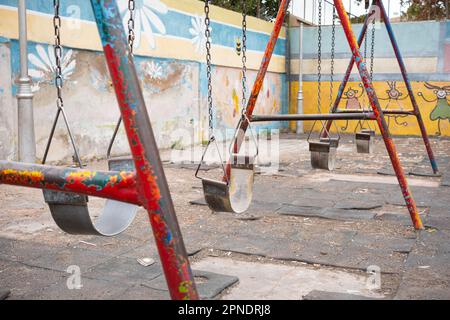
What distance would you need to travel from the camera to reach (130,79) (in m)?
1.51

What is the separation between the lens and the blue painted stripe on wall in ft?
25.0

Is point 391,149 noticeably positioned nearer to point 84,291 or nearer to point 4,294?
point 84,291

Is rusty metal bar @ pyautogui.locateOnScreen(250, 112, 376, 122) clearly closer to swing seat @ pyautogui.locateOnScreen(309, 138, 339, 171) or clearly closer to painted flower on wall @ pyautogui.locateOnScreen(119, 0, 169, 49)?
swing seat @ pyautogui.locateOnScreen(309, 138, 339, 171)

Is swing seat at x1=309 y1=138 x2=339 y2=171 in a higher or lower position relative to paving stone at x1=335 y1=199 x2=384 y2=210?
higher

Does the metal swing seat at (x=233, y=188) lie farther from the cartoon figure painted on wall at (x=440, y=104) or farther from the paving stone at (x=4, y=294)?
the cartoon figure painted on wall at (x=440, y=104)

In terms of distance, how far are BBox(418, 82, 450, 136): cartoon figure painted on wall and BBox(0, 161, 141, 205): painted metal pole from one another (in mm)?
13703

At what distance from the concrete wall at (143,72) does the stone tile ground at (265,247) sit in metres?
1.99

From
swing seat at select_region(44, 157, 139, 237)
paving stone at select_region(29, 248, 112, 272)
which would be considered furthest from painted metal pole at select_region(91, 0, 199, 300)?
paving stone at select_region(29, 248, 112, 272)

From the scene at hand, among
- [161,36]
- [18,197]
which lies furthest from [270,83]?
[18,197]

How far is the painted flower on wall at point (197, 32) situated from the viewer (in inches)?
440

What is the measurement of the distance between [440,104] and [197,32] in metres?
6.92

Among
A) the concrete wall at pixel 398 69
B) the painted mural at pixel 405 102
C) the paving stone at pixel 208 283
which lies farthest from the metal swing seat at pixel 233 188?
the painted mural at pixel 405 102
